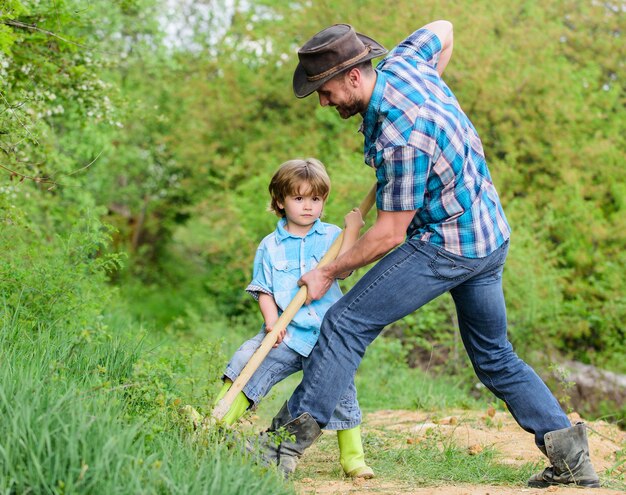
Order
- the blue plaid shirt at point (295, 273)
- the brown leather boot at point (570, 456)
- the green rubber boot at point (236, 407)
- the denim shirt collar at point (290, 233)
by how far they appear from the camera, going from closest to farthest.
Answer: the brown leather boot at point (570, 456) < the green rubber boot at point (236, 407) < the blue plaid shirt at point (295, 273) < the denim shirt collar at point (290, 233)

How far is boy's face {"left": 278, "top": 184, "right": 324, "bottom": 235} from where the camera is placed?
4.42 meters

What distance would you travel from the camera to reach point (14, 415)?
310cm

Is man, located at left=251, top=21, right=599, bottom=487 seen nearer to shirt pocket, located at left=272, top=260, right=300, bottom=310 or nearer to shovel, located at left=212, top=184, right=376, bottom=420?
shovel, located at left=212, top=184, right=376, bottom=420

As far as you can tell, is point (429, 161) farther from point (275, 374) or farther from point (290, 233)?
point (275, 374)

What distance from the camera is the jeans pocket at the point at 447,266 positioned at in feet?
13.0

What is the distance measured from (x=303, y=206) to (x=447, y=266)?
869mm

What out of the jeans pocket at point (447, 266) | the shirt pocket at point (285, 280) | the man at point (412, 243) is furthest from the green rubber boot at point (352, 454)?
the jeans pocket at point (447, 266)

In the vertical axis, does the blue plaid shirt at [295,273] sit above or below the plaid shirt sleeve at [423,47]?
below

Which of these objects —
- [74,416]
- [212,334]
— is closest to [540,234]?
[212,334]

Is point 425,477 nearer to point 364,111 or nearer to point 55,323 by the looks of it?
point 364,111

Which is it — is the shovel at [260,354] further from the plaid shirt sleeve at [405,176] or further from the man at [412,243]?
the plaid shirt sleeve at [405,176]

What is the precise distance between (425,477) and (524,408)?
0.61m

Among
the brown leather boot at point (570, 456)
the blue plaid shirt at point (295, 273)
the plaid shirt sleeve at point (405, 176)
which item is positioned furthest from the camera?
the blue plaid shirt at point (295, 273)

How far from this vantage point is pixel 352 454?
4.34m
